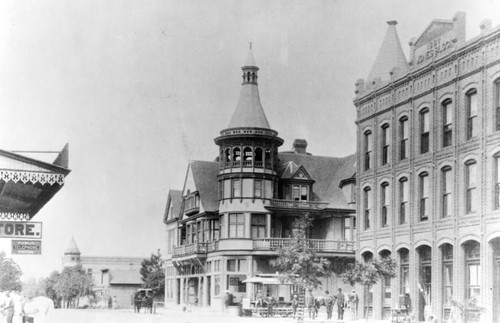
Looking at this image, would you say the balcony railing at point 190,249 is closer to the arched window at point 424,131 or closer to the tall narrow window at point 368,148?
the tall narrow window at point 368,148

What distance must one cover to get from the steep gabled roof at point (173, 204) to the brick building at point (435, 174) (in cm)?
3155

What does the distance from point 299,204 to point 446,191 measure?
23.5 meters

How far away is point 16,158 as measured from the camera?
59.7 ft

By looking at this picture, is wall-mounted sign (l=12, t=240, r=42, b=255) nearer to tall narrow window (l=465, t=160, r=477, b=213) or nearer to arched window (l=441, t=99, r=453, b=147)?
tall narrow window (l=465, t=160, r=477, b=213)

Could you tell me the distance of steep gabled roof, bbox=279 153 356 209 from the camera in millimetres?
57219

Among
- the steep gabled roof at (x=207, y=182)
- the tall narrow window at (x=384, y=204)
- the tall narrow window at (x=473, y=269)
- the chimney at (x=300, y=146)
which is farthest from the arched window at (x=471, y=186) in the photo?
the chimney at (x=300, y=146)

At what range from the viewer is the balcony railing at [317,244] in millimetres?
53594

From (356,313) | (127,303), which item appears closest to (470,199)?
(356,313)

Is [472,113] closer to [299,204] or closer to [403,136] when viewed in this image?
[403,136]

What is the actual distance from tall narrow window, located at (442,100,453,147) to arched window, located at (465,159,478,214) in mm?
1919

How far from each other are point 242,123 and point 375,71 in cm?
1214

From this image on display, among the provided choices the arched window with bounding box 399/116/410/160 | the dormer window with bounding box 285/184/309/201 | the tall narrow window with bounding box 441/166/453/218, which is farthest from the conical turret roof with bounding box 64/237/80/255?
the tall narrow window with bounding box 441/166/453/218

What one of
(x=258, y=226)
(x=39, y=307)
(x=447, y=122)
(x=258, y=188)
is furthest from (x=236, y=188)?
(x=39, y=307)

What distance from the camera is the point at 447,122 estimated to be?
33.0 meters
